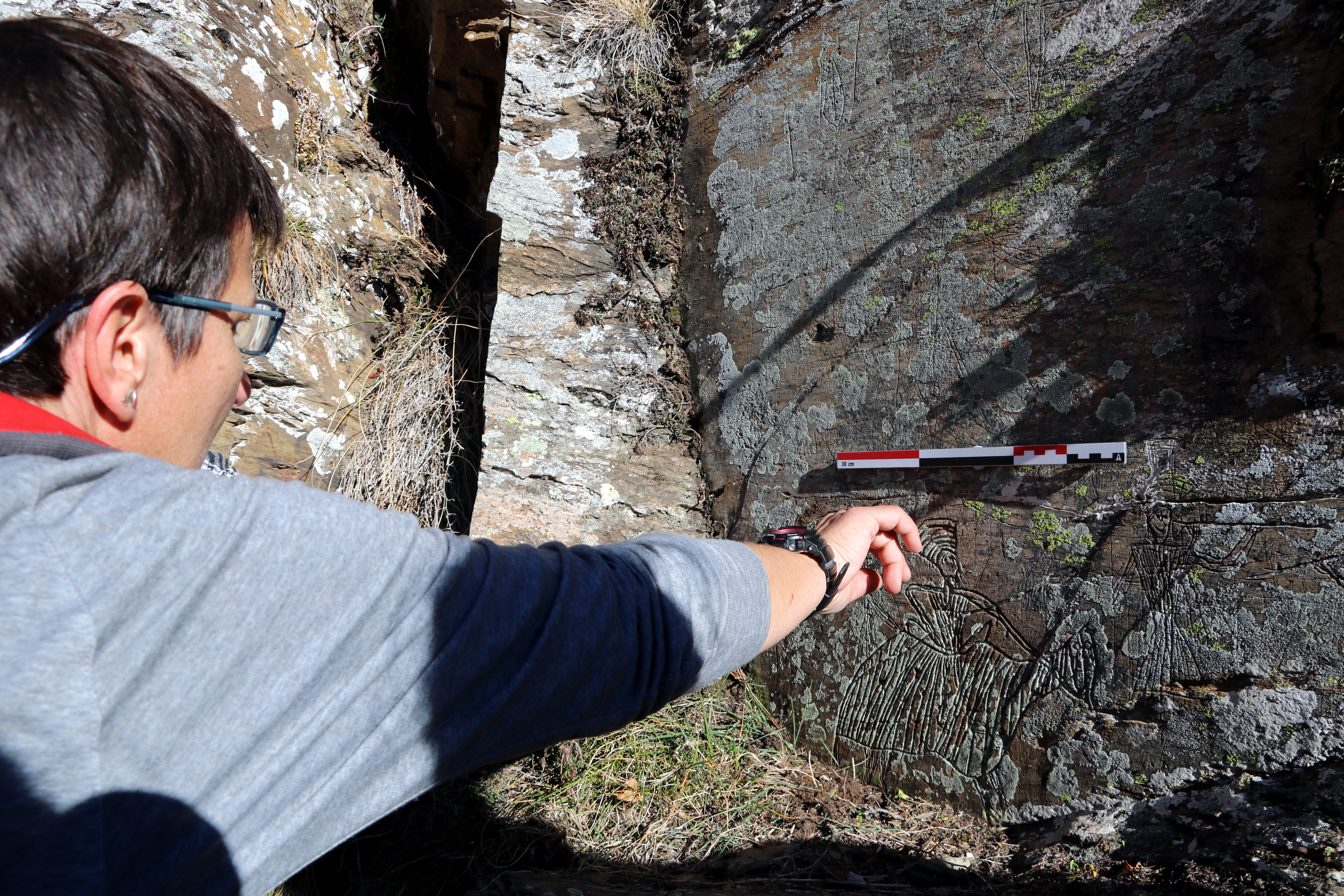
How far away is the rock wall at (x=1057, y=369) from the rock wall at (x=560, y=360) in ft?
1.64

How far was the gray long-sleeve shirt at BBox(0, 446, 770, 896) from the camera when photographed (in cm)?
64

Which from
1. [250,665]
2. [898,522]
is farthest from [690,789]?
[250,665]

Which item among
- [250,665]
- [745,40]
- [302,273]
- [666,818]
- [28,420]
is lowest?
[666,818]

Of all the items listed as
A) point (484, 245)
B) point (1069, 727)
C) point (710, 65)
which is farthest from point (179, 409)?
point (484, 245)

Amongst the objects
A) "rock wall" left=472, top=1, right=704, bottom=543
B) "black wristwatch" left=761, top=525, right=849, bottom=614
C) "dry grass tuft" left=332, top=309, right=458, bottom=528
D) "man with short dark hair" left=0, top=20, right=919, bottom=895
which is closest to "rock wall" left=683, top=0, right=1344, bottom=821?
"rock wall" left=472, top=1, right=704, bottom=543

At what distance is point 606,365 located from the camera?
3006 mm

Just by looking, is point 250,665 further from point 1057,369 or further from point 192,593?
point 1057,369

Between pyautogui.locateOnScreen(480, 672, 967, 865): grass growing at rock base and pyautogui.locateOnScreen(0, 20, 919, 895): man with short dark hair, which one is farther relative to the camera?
pyautogui.locateOnScreen(480, 672, 967, 865): grass growing at rock base

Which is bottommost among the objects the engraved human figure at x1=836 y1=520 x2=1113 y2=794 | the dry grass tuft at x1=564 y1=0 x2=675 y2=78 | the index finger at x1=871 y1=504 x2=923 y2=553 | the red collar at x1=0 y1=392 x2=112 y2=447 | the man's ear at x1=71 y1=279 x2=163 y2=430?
the engraved human figure at x1=836 y1=520 x2=1113 y2=794

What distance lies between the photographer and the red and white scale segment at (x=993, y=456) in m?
1.79

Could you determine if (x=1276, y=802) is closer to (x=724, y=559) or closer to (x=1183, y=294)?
(x=1183, y=294)

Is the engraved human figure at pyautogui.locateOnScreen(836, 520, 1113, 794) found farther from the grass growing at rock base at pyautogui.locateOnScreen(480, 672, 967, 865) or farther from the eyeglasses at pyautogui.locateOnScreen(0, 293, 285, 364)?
the eyeglasses at pyautogui.locateOnScreen(0, 293, 285, 364)

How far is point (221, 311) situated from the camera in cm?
106

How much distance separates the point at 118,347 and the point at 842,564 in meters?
1.30
